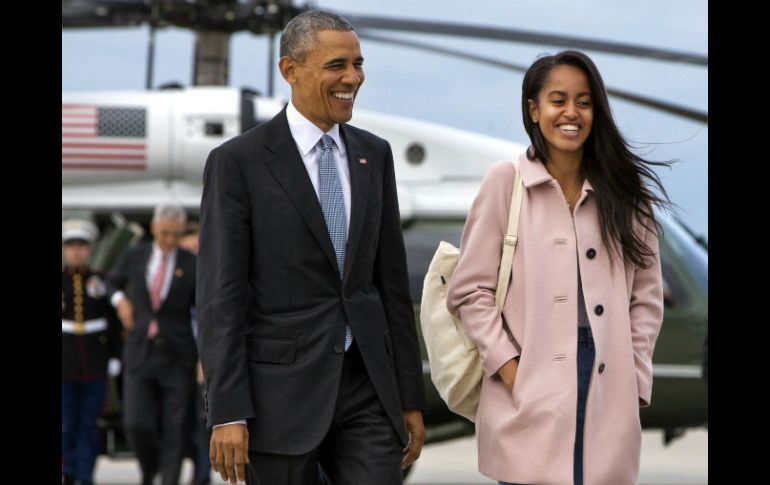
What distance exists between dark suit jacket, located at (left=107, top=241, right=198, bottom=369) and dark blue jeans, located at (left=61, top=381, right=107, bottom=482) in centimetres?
37

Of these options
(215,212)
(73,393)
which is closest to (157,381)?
(73,393)

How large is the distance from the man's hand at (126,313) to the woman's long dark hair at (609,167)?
4904 millimetres

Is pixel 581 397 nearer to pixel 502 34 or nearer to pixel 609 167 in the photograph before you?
pixel 609 167

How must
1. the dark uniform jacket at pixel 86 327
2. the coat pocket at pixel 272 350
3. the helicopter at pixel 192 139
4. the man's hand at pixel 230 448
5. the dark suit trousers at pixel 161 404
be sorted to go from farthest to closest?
the helicopter at pixel 192 139 < the dark uniform jacket at pixel 86 327 < the dark suit trousers at pixel 161 404 < the coat pocket at pixel 272 350 < the man's hand at pixel 230 448

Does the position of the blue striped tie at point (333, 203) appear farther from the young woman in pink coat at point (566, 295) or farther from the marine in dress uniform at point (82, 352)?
the marine in dress uniform at point (82, 352)

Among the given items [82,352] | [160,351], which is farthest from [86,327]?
[160,351]

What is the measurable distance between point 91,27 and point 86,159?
126 centimetres

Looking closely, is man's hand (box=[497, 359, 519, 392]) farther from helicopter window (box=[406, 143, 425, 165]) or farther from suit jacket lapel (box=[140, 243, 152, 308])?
helicopter window (box=[406, 143, 425, 165])

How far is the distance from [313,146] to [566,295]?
0.75m

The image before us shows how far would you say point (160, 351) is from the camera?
308 inches

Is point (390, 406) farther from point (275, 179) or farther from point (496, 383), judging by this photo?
point (275, 179)

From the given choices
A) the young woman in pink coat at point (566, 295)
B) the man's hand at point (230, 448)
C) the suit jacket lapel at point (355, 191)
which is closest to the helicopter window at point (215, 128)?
the suit jacket lapel at point (355, 191)

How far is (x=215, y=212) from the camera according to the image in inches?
133

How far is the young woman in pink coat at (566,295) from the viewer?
338 cm
